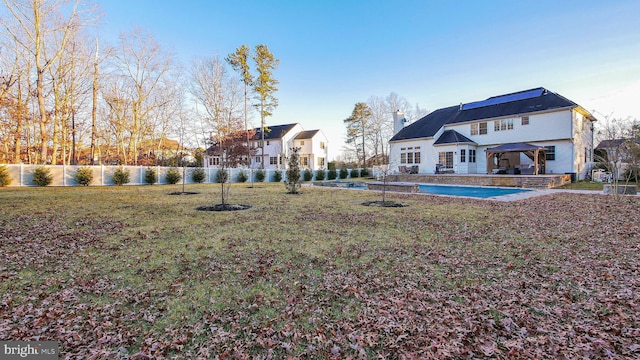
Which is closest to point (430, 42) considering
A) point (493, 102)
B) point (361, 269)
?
point (493, 102)

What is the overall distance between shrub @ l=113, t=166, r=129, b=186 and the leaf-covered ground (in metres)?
12.2

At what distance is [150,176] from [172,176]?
4.43ft

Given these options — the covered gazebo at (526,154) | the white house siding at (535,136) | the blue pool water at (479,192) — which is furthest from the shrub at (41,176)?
the covered gazebo at (526,154)

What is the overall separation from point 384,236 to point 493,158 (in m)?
21.7

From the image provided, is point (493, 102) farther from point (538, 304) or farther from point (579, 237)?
point (538, 304)

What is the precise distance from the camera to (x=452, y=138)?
881 inches

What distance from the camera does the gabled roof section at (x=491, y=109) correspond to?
1938 centimetres

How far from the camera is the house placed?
1858 cm

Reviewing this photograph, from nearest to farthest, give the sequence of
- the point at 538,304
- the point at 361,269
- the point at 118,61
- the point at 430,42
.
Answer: the point at 538,304
the point at 361,269
the point at 430,42
the point at 118,61

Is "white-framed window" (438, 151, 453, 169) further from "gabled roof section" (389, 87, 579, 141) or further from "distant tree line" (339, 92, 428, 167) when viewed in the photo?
"distant tree line" (339, 92, 428, 167)

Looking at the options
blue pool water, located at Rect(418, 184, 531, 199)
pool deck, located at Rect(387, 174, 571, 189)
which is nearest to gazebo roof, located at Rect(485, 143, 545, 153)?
pool deck, located at Rect(387, 174, 571, 189)

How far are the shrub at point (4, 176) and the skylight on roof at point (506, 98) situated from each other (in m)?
31.8

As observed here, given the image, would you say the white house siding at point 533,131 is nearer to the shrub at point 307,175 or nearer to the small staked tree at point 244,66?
the shrub at point 307,175

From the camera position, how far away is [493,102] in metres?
22.9
